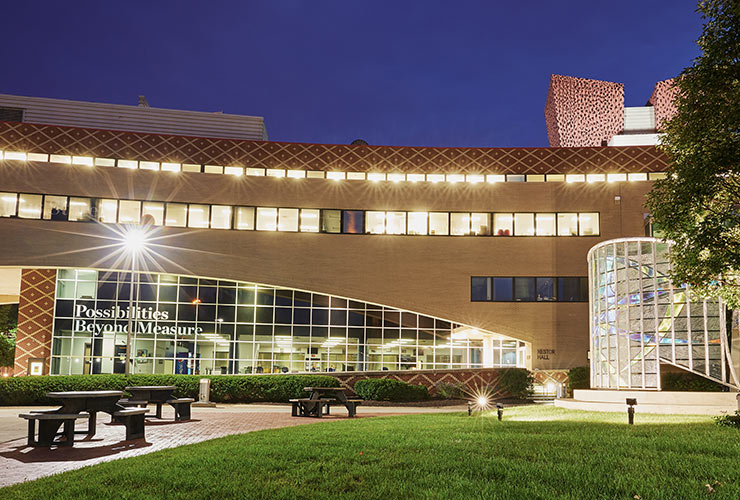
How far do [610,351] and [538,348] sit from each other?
47.1 ft

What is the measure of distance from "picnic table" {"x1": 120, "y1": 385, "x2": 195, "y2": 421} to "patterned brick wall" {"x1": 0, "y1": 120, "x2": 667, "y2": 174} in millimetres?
18852

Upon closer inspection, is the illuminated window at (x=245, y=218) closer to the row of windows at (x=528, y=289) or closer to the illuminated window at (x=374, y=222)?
the illuminated window at (x=374, y=222)

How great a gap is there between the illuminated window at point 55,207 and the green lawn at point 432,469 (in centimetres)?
2611

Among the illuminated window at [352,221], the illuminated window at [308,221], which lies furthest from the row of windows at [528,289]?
the illuminated window at [308,221]

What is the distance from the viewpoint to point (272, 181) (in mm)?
36250

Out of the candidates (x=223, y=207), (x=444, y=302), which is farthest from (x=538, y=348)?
(x=223, y=207)

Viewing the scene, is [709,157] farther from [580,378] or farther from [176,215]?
[176,215]

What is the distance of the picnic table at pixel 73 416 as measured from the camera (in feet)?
41.3

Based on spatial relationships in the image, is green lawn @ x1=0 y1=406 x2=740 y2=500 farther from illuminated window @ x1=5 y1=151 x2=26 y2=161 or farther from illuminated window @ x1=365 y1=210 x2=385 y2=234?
illuminated window @ x1=5 y1=151 x2=26 y2=161

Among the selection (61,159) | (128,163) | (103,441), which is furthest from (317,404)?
(61,159)

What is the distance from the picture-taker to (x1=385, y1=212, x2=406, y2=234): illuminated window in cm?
3659

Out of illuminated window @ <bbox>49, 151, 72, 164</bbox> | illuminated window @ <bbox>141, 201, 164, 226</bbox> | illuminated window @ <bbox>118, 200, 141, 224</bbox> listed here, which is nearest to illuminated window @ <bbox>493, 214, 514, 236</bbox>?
illuminated window @ <bbox>141, 201, 164, 226</bbox>

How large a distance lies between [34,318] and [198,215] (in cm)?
910

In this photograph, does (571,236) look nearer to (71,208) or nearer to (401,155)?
(401,155)
